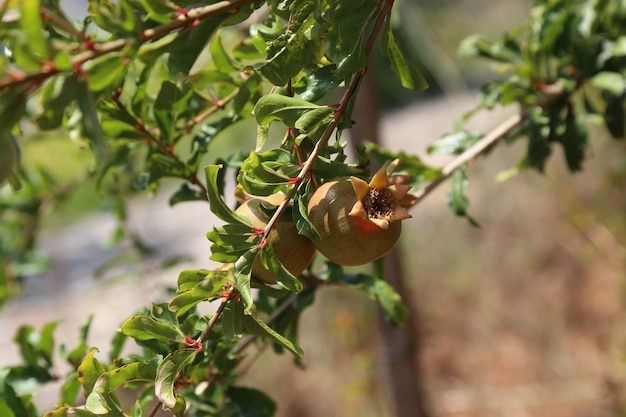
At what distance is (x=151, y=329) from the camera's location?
462 mm

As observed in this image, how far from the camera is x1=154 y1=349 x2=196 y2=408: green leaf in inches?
16.8

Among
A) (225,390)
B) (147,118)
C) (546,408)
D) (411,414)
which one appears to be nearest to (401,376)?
(411,414)

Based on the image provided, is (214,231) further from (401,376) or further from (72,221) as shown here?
(72,221)

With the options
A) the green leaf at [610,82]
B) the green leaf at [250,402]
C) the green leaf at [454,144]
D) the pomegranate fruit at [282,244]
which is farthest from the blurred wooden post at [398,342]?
the pomegranate fruit at [282,244]

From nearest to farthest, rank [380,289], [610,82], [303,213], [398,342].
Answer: [303,213] → [380,289] → [610,82] → [398,342]

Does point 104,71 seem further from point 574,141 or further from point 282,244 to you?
point 574,141

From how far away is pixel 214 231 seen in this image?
0.45 metres

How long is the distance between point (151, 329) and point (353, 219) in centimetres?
17

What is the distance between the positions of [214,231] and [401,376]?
806 mm

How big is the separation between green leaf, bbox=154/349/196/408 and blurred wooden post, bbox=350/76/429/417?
0.65m

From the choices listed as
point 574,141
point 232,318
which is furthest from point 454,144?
point 232,318

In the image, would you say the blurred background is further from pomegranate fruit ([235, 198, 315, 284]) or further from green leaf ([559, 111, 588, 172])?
pomegranate fruit ([235, 198, 315, 284])

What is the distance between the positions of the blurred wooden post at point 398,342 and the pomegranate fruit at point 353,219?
620mm

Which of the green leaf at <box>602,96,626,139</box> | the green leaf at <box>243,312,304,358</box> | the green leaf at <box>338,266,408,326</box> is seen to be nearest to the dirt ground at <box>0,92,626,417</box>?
the green leaf at <box>602,96,626,139</box>
